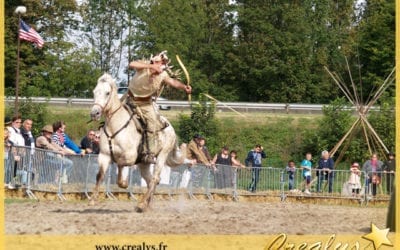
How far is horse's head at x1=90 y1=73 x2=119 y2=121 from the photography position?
717 inches

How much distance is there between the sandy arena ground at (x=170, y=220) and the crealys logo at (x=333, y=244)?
1371mm

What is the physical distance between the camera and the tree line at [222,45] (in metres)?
62.8

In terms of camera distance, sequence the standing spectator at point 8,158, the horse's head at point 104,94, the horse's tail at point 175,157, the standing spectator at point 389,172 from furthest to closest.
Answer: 1. the standing spectator at point 389,172
2. the standing spectator at point 8,158
3. the horse's tail at point 175,157
4. the horse's head at point 104,94

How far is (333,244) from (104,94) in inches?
207

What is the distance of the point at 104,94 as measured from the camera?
18328mm

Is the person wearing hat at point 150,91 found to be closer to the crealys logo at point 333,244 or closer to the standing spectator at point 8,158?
the standing spectator at point 8,158

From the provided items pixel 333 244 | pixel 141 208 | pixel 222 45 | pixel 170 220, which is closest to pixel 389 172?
pixel 141 208

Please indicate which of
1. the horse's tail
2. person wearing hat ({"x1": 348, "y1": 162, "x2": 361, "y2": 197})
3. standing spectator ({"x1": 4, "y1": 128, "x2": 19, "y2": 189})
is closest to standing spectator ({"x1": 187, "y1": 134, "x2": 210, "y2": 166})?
person wearing hat ({"x1": 348, "y1": 162, "x2": 361, "y2": 197})

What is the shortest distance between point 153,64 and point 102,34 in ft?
160

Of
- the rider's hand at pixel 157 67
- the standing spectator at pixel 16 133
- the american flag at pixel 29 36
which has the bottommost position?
the standing spectator at pixel 16 133

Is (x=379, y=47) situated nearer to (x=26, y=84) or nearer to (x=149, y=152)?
(x=26, y=84)

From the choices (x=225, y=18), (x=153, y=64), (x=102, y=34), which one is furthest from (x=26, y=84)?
(x=153, y=64)

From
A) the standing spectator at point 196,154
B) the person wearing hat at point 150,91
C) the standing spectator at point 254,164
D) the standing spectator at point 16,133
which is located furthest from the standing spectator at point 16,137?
the standing spectator at point 254,164

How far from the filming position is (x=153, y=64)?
1923cm
